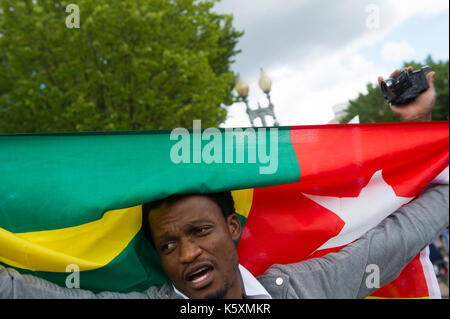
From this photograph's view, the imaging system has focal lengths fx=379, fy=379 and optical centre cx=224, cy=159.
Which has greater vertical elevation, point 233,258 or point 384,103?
point 384,103

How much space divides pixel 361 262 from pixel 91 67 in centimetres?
710

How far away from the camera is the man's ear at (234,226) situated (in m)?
2.07

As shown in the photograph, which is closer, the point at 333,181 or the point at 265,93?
the point at 333,181

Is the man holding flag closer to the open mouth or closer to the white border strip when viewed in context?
the open mouth

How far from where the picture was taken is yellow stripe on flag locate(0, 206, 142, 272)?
1.78 meters

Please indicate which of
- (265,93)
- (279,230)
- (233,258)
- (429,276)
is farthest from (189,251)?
(265,93)

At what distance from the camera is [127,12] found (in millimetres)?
7773

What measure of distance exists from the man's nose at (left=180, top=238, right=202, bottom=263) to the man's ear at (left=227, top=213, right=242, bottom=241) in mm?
298

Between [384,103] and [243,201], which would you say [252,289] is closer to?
[243,201]

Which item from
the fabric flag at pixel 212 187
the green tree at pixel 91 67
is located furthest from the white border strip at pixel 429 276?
the green tree at pixel 91 67

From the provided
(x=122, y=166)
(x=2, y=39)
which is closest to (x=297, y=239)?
(x=122, y=166)

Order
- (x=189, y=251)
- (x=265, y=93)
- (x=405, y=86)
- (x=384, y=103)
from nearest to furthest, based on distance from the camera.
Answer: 1. (x=189, y=251)
2. (x=405, y=86)
3. (x=265, y=93)
4. (x=384, y=103)

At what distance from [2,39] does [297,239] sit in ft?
24.9

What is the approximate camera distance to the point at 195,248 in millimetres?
1806
